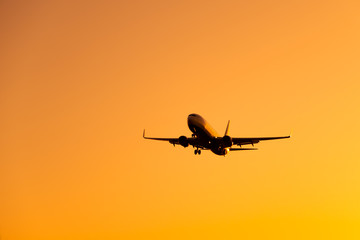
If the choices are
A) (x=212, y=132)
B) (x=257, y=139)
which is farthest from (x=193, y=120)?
(x=257, y=139)

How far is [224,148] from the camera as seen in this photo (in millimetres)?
108688

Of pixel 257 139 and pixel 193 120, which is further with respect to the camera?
pixel 257 139

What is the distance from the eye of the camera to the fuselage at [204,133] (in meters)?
103

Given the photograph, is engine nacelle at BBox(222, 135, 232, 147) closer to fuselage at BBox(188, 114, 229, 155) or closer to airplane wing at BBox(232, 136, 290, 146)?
fuselage at BBox(188, 114, 229, 155)

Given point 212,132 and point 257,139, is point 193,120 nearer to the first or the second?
point 212,132

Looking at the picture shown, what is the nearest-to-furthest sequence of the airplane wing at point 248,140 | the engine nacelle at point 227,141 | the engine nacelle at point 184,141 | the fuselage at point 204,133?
the fuselage at point 204,133 → the engine nacelle at point 227,141 → the engine nacelle at point 184,141 → the airplane wing at point 248,140

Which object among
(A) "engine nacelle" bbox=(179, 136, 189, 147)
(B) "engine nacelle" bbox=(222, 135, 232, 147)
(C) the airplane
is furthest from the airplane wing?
(A) "engine nacelle" bbox=(179, 136, 189, 147)

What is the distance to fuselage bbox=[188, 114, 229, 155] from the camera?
4045 inches

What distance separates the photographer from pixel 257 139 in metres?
113

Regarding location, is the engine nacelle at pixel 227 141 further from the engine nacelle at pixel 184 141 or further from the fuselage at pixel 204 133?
the engine nacelle at pixel 184 141

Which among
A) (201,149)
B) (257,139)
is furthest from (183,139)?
(257,139)

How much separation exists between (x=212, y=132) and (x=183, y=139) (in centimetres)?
596

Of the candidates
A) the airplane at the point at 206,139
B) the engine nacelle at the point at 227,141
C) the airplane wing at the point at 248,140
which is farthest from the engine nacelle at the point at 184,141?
the airplane wing at the point at 248,140

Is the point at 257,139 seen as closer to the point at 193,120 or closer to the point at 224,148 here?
the point at 224,148
